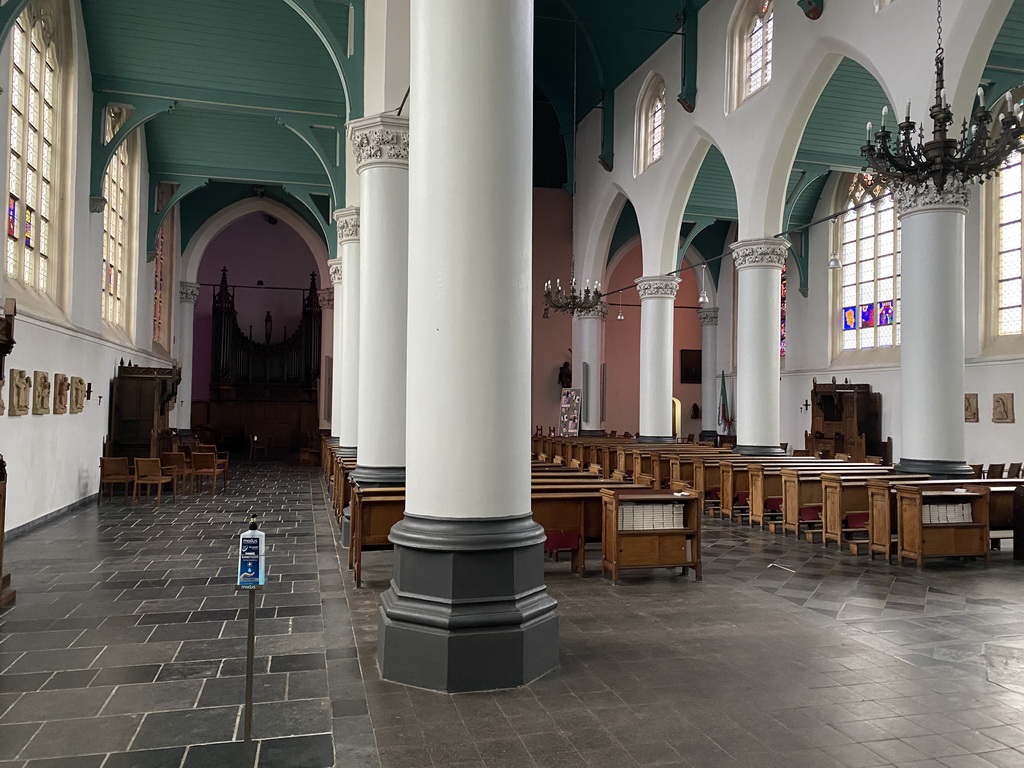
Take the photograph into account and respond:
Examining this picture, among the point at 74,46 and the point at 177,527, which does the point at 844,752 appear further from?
the point at 74,46

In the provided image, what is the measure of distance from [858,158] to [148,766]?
58.8ft

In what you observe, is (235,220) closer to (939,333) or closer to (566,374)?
(566,374)

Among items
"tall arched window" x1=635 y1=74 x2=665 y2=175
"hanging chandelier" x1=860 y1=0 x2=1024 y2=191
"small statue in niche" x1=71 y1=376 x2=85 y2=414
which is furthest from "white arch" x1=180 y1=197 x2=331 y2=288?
"hanging chandelier" x1=860 y1=0 x2=1024 y2=191

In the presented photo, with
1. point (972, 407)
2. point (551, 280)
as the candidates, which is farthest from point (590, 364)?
point (972, 407)

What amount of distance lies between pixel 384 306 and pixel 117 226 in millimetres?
10331

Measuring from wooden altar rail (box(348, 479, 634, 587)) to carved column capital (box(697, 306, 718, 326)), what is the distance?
2003 cm

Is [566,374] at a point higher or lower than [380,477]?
higher

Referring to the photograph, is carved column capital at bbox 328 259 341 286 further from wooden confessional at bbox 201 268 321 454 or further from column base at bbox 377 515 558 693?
column base at bbox 377 515 558 693

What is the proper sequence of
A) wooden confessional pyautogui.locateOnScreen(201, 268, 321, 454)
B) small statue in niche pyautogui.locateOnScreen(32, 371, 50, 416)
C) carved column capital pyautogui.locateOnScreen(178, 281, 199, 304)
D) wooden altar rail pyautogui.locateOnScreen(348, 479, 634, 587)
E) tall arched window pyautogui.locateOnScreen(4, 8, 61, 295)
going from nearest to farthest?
wooden altar rail pyautogui.locateOnScreen(348, 479, 634, 587), tall arched window pyautogui.locateOnScreen(4, 8, 61, 295), small statue in niche pyautogui.locateOnScreen(32, 371, 50, 416), carved column capital pyautogui.locateOnScreen(178, 281, 199, 304), wooden confessional pyautogui.locateOnScreen(201, 268, 321, 454)

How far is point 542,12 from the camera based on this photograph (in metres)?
19.8

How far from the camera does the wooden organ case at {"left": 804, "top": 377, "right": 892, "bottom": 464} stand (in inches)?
746

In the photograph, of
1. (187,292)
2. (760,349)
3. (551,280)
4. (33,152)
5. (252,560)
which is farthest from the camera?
(551,280)

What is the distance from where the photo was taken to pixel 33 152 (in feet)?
36.2

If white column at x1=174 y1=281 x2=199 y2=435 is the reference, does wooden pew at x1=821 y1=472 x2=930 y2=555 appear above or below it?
below
